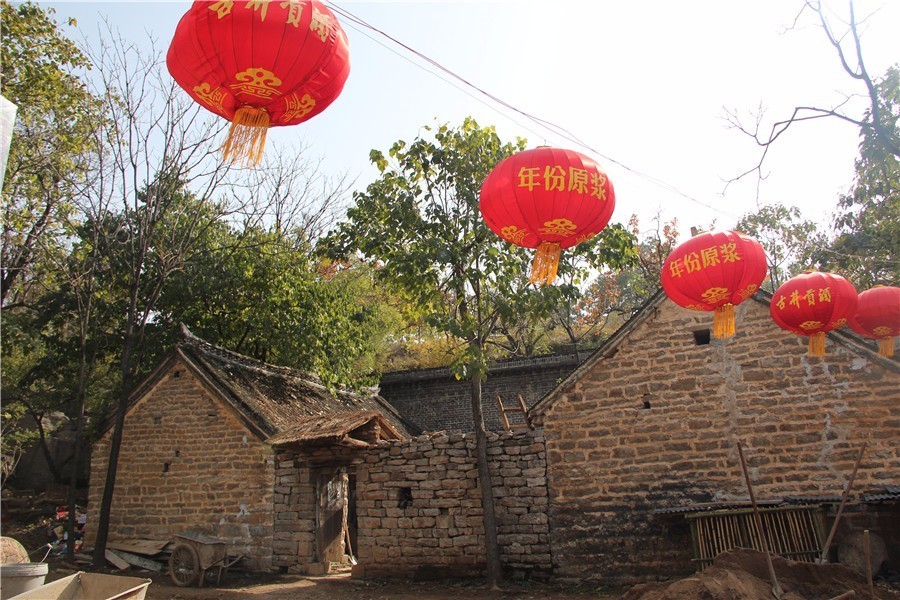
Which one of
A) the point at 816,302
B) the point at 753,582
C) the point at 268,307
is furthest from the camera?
the point at 268,307

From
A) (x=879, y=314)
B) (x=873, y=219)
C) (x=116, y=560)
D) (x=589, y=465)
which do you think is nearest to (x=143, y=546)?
(x=116, y=560)

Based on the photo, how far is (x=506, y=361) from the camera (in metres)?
19.1

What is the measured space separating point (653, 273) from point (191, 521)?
16.0 m

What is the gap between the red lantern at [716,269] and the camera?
6.55 meters

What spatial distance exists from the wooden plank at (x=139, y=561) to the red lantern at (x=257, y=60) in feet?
34.6

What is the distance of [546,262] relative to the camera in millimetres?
5926

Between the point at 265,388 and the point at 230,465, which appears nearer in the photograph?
the point at 230,465

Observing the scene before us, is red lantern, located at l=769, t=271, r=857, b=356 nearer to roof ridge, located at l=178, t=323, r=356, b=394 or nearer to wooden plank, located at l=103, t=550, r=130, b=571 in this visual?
roof ridge, located at l=178, t=323, r=356, b=394

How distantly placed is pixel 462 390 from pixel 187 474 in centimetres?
947

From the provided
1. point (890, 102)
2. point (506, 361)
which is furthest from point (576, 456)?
point (890, 102)

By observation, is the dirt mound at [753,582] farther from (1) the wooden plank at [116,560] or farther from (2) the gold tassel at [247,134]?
(1) the wooden plank at [116,560]

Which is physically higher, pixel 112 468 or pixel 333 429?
pixel 333 429

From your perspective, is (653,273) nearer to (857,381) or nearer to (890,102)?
(890,102)

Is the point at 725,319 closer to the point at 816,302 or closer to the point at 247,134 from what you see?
the point at 816,302
